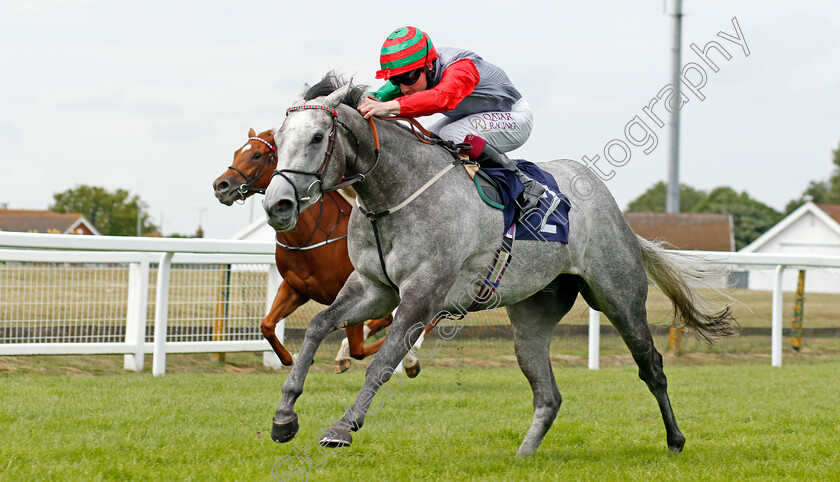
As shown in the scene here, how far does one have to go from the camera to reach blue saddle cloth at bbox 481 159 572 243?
4.25 metres

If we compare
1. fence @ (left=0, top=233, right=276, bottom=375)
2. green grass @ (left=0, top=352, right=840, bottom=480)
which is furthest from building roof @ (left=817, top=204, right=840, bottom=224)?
fence @ (left=0, top=233, right=276, bottom=375)

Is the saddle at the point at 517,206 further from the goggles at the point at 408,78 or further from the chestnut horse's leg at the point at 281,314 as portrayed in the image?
the chestnut horse's leg at the point at 281,314

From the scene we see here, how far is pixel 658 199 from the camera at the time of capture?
87875 mm

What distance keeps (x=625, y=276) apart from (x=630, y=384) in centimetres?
320

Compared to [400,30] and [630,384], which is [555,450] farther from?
[630,384]

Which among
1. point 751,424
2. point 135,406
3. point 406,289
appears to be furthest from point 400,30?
point 751,424

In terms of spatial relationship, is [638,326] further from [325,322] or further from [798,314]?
[798,314]

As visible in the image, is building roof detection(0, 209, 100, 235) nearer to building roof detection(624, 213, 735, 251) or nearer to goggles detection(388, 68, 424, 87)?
building roof detection(624, 213, 735, 251)

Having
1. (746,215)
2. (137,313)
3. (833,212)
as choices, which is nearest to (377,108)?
(137,313)

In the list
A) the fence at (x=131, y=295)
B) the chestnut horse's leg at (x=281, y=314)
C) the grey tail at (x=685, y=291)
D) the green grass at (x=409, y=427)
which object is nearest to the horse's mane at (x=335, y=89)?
the green grass at (x=409, y=427)

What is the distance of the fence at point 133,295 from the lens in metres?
7.07

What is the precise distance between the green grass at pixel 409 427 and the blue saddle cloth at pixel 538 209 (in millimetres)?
1201

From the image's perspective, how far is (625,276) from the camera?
A: 16.1ft

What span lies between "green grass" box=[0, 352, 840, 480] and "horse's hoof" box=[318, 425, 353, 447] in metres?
0.36
